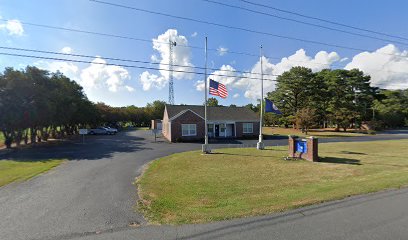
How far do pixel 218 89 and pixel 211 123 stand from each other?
17.3m

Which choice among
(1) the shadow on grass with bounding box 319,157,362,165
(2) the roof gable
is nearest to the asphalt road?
(1) the shadow on grass with bounding box 319,157,362,165

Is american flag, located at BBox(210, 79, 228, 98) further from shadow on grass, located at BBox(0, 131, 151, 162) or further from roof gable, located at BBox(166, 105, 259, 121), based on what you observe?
roof gable, located at BBox(166, 105, 259, 121)

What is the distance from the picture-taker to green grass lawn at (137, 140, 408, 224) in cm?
722

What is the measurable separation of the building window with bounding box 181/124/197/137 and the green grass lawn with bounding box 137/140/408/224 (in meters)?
18.2

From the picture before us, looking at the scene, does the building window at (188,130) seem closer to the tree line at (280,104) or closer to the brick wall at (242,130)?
the brick wall at (242,130)

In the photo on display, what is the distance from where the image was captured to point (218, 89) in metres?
19.6

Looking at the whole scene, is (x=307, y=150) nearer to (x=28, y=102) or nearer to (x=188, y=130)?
(x=188, y=130)

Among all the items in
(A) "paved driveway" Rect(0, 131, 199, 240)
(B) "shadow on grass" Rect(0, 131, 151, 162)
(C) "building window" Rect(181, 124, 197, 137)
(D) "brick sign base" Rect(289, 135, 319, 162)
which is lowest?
(A) "paved driveway" Rect(0, 131, 199, 240)

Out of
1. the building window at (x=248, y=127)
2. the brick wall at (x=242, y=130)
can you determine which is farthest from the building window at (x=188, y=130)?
the building window at (x=248, y=127)

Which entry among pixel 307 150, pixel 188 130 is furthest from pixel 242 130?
pixel 307 150

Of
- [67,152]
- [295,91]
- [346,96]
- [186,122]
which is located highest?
[295,91]

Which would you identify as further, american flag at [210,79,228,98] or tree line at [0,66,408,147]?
tree line at [0,66,408,147]

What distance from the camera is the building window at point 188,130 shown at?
112 ft

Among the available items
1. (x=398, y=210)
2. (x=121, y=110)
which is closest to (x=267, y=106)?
(x=398, y=210)
